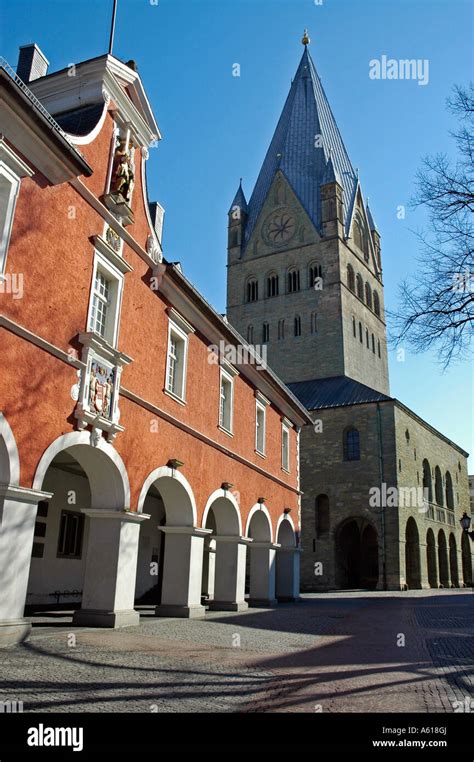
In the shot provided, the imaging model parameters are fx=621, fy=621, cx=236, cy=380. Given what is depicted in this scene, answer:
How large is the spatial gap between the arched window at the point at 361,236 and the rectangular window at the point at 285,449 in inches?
1344

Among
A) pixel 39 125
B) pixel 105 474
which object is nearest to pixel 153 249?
pixel 39 125

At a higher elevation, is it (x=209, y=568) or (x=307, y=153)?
(x=307, y=153)

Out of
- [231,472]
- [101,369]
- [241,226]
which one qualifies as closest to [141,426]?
[101,369]

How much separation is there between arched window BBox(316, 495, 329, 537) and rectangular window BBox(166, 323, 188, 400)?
24.4 meters

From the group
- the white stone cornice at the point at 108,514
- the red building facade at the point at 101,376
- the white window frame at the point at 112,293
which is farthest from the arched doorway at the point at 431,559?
the white window frame at the point at 112,293

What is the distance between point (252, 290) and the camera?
177 ft

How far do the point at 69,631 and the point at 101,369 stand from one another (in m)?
4.55

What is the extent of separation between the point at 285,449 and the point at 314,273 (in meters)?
28.5

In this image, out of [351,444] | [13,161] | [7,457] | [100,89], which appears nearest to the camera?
[7,457]

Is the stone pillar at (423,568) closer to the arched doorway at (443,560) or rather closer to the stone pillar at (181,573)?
the arched doorway at (443,560)

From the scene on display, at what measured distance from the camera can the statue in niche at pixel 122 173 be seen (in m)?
12.3

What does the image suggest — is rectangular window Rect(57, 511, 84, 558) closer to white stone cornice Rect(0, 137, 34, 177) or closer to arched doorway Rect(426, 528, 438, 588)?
white stone cornice Rect(0, 137, 34, 177)

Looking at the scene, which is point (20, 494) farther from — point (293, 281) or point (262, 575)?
point (293, 281)

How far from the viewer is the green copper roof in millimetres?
53781
